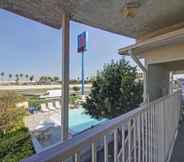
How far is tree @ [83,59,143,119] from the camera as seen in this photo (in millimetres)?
7551

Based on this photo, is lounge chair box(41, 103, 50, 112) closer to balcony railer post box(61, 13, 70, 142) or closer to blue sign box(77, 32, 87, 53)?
blue sign box(77, 32, 87, 53)

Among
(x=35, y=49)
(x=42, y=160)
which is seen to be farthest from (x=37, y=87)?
(x=42, y=160)

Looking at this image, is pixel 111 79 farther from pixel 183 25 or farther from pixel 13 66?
pixel 13 66

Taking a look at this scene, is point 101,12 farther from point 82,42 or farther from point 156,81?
point 82,42

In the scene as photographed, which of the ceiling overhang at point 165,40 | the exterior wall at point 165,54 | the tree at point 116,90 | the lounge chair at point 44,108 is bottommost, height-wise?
the lounge chair at point 44,108

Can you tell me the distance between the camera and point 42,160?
620mm

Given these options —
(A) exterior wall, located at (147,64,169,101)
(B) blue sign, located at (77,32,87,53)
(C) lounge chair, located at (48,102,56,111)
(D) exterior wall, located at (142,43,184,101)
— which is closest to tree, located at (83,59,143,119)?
(D) exterior wall, located at (142,43,184,101)

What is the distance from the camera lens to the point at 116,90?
25.1ft

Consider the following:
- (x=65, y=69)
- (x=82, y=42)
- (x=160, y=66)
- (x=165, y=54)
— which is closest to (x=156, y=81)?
(x=160, y=66)

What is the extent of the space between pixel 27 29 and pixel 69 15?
50.8 feet

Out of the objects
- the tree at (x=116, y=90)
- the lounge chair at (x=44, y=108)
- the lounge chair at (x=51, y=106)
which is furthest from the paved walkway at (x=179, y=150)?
the lounge chair at (x=51, y=106)

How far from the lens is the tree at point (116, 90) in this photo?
24.8 ft

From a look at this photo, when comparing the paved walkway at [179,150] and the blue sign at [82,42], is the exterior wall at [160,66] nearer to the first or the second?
the paved walkway at [179,150]

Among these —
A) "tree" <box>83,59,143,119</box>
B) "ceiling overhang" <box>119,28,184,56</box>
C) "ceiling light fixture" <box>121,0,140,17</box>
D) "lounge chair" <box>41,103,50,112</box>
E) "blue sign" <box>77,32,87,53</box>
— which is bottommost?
"lounge chair" <box>41,103,50,112</box>
